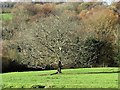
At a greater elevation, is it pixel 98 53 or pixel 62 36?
pixel 62 36

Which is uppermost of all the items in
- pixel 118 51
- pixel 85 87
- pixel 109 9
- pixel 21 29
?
pixel 109 9

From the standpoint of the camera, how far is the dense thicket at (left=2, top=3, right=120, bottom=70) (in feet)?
55.7

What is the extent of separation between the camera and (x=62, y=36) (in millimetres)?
16453

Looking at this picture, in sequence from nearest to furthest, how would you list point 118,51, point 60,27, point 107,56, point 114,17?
point 60,27 → point 118,51 → point 107,56 → point 114,17

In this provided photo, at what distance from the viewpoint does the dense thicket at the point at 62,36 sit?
17.0 m

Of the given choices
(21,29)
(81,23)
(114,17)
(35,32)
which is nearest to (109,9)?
(114,17)

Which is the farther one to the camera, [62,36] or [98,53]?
[98,53]

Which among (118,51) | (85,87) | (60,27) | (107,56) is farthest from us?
(107,56)

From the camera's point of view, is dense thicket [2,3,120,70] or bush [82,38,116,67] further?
bush [82,38,116,67]

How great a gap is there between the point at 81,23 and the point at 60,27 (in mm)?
6055

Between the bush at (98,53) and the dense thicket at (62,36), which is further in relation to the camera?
the bush at (98,53)

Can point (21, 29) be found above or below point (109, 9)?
below

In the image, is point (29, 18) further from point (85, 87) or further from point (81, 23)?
point (85, 87)

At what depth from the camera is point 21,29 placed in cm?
2181
